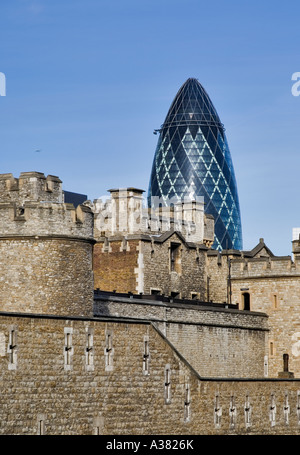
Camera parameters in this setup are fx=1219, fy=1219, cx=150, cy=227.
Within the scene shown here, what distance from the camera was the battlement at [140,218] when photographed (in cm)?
8000

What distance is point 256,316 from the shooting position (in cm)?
7369

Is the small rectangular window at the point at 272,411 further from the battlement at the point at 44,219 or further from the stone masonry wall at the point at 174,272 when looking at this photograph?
the stone masonry wall at the point at 174,272

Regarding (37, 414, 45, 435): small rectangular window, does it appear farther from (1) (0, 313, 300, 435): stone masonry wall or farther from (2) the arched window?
(2) the arched window

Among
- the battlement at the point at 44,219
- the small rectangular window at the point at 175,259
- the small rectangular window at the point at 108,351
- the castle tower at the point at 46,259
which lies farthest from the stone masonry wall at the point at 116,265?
the small rectangular window at the point at 108,351

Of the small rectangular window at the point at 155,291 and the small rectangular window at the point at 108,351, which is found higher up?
the small rectangular window at the point at 155,291

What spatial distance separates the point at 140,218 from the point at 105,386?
114 feet

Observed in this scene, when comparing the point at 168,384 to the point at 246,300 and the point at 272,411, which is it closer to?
the point at 272,411

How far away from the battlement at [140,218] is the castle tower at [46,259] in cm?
2745

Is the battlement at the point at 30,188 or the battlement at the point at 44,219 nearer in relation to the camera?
the battlement at the point at 44,219

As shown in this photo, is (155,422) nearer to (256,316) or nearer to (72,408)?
(72,408)

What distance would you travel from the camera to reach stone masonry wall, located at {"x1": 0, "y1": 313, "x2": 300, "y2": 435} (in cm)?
4309

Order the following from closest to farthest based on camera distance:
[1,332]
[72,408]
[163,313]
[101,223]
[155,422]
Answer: [1,332] → [72,408] → [155,422] → [163,313] → [101,223]
